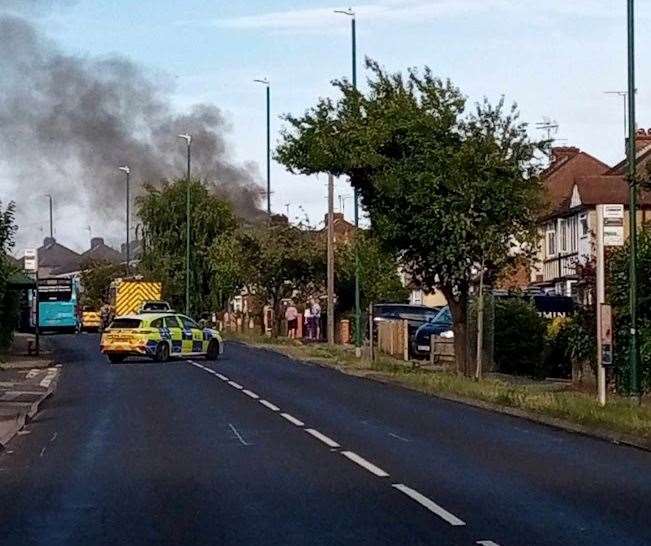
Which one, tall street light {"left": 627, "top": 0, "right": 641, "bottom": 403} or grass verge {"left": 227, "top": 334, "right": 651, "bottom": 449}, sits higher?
tall street light {"left": 627, "top": 0, "right": 641, "bottom": 403}

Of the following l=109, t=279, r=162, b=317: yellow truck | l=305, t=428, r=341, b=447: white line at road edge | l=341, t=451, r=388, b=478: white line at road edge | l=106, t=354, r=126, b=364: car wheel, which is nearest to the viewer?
l=341, t=451, r=388, b=478: white line at road edge

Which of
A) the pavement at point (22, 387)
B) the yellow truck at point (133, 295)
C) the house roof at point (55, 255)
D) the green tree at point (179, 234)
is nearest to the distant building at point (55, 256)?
the house roof at point (55, 255)

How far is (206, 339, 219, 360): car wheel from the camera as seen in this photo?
43500 millimetres

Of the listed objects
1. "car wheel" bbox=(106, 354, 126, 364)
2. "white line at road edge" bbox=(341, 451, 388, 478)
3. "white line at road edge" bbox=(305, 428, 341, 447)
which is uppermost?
"car wheel" bbox=(106, 354, 126, 364)

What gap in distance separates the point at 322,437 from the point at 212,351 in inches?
1001

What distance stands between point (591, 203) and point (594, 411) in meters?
33.3

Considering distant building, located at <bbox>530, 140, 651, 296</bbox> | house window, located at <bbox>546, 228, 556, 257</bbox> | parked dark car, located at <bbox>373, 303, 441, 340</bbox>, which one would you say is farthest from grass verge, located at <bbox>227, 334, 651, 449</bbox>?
house window, located at <bbox>546, 228, 556, 257</bbox>

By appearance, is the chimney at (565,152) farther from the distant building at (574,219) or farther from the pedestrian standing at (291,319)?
the pedestrian standing at (291,319)

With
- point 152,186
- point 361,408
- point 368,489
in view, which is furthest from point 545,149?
point 152,186

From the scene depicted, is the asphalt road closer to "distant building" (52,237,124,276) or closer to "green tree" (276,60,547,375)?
"green tree" (276,60,547,375)

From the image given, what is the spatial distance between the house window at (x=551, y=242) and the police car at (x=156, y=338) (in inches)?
830

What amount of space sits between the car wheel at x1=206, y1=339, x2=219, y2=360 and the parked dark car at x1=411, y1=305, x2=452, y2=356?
6027 millimetres

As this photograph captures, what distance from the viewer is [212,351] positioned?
4359cm

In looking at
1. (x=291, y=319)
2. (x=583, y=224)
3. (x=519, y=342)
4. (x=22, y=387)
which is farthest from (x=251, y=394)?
(x=291, y=319)
